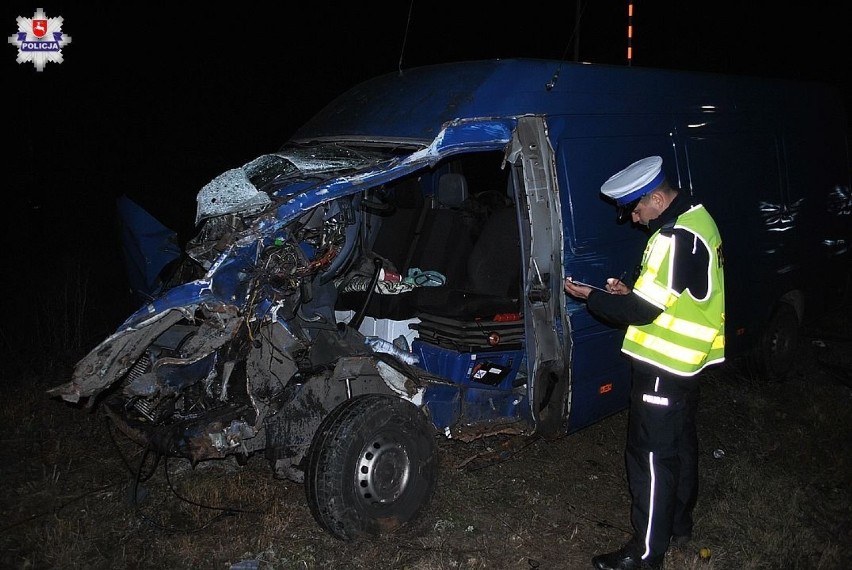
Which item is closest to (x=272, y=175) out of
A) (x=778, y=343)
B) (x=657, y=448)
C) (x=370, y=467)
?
(x=370, y=467)

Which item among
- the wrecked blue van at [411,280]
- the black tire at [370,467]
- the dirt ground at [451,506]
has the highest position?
the wrecked blue van at [411,280]

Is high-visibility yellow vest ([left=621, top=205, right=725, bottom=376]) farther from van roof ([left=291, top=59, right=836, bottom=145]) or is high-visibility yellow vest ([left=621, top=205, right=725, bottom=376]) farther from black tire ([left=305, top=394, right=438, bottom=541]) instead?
black tire ([left=305, top=394, right=438, bottom=541])

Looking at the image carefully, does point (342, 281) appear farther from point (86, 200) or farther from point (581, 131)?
point (86, 200)

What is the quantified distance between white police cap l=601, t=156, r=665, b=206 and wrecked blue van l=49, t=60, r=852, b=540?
0.57 metres

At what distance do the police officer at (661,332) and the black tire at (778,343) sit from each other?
277 cm

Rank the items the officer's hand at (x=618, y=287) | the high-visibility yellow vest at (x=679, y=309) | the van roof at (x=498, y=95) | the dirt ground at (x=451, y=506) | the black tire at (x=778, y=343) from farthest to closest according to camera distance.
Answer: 1. the black tire at (x=778, y=343)
2. the van roof at (x=498, y=95)
3. the dirt ground at (x=451, y=506)
4. the officer's hand at (x=618, y=287)
5. the high-visibility yellow vest at (x=679, y=309)

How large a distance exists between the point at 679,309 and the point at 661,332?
0.44 feet

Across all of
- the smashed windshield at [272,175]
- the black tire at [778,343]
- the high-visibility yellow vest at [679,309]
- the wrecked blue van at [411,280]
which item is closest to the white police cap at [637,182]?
the high-visibility yellow vest at [679,309]

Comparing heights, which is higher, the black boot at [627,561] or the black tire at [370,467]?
the black tire at [370,467]

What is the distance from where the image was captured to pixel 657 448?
3.37 meters

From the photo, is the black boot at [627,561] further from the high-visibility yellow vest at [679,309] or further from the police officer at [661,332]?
the high-visibility yellow vest at [679,309]

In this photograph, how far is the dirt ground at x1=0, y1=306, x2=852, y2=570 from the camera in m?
3.57

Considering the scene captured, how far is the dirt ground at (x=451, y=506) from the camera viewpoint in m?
3.57

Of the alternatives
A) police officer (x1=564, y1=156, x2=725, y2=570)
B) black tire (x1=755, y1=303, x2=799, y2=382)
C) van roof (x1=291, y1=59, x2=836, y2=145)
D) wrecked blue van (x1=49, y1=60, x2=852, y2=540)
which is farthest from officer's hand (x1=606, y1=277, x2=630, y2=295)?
black tire (x1=755, y1=303, x2=799, y2=382)
